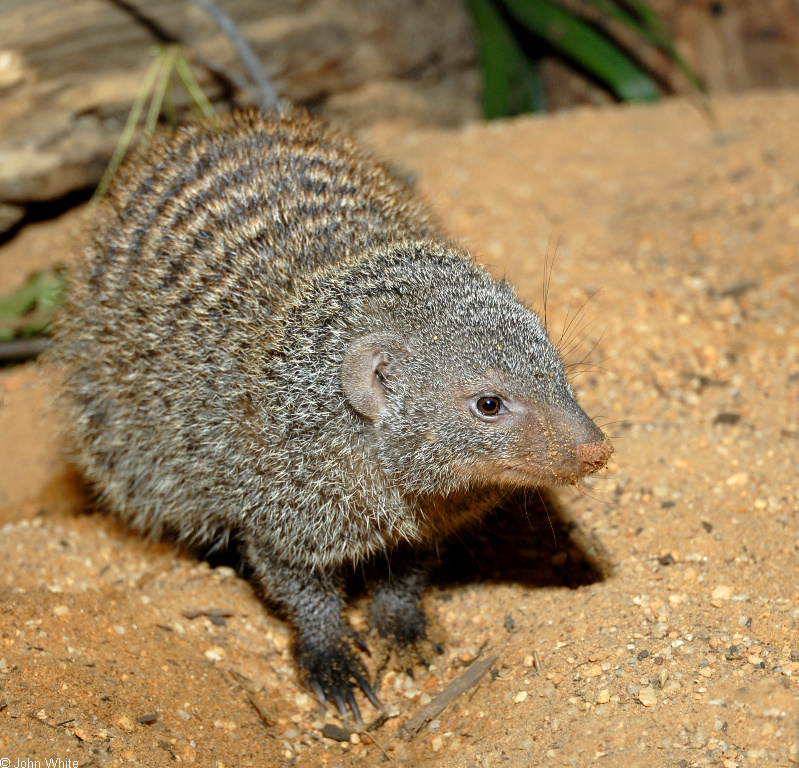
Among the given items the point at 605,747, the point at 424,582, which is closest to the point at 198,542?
the point at 424,582

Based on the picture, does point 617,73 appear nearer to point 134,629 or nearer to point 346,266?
point 346,266

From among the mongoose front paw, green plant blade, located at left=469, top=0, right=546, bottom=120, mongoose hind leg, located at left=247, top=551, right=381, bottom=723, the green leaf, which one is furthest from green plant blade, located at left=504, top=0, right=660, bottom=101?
the mongoose front paw

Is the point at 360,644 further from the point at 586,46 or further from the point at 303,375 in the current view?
the point at 586,46

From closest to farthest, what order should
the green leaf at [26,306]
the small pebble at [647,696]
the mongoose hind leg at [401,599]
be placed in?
the small pebble at [647,696] → the mongoose hind leg at [401,599] → the green leaf at [26,306]

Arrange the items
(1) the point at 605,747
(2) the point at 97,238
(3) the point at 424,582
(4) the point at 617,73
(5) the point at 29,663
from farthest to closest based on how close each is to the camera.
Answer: (4) the point at 617,73
(2) the point at 97,238
(3) the point at 424,582
(5) the point at 29,663
(1) the point at 605,747

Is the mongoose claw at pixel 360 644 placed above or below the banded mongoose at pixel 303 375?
below

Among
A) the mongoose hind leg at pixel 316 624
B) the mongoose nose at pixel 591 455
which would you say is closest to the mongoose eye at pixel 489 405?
the mongoose nose at pixel 591 455

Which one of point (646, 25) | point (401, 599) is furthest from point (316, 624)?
point (646, 25)

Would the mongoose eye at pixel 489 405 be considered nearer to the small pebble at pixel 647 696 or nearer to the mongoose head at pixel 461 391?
the mongoose head at pixel 461 391
